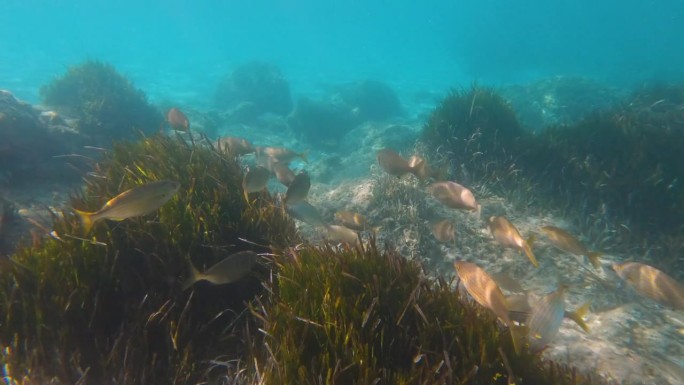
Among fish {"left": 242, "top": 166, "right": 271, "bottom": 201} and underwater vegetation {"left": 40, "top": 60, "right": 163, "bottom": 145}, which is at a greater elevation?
underwater vegetation {"left": 40, "top": 60, "right": 163, "bottom": 145}

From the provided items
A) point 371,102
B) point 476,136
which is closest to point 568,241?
point 476,136

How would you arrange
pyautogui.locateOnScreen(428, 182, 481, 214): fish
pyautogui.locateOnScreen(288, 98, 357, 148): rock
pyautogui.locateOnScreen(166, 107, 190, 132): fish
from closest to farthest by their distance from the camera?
pyautogui.locateOnScreen(428, 182, 481, 214): fish, pyautogui.locateOnScreen(166, 107, 190, 132): fish, pyautogui.locateOnScreen(288, 98, 357, 148): rock

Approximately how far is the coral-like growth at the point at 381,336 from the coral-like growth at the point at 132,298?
80cm

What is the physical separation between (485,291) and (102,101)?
53.0 feet

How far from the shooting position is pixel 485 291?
296cm

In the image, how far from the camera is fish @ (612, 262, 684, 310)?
12.7ft

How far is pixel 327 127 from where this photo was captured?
2158 centimetres

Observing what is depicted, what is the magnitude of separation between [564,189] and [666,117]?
18.9ft

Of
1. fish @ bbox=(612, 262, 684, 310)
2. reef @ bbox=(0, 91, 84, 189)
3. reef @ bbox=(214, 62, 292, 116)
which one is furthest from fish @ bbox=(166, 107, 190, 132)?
reef @ bbox=(214, 62, 292, 116)

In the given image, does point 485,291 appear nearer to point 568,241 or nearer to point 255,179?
point 568,241

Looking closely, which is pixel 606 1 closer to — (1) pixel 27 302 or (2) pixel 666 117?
(2) pixel 666 117

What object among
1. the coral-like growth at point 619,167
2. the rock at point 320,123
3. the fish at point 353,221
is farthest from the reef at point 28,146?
the rock at point 320,123

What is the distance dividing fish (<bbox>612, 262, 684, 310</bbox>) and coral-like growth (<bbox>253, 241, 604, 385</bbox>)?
1.53 metres

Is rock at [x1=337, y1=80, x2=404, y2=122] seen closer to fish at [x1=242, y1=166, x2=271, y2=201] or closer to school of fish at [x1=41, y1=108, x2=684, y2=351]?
school of fish at [x1=41, y1=108, x2=684, y2=351]
